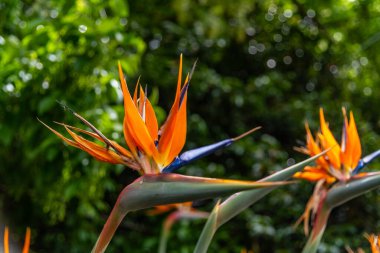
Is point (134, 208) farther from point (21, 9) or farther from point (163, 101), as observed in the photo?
point (163, 101)

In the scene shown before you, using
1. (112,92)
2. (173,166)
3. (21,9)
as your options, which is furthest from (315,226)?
(21,9)

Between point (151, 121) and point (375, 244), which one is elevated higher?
point (151, 121)

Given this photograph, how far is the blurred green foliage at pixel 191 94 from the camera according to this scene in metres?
1.62

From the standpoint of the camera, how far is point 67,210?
7.50 feet

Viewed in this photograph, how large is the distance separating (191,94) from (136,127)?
7.20ft

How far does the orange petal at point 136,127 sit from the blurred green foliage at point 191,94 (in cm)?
90

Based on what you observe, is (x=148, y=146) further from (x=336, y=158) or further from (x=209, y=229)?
(x=336, y=158)

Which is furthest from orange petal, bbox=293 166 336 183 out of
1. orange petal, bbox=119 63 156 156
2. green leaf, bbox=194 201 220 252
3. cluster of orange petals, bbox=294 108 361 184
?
orange petal, bbox=119 63 156 156


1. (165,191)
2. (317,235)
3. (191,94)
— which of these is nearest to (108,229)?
(165,191)

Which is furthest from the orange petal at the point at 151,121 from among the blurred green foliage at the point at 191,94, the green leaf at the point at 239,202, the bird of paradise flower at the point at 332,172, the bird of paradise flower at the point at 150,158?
the blurred green foliage at the point at 191,94

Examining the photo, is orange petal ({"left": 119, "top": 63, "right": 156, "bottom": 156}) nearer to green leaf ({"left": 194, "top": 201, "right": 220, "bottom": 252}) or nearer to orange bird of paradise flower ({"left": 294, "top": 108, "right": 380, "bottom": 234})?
green leaf ({"left": 194, "top": 201, "right": 220, "bottom": 252})

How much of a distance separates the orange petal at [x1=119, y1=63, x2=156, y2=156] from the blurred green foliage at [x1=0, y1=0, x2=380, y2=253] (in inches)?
35.5

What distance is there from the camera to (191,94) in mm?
2775

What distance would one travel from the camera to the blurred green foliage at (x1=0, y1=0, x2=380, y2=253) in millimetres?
1616
